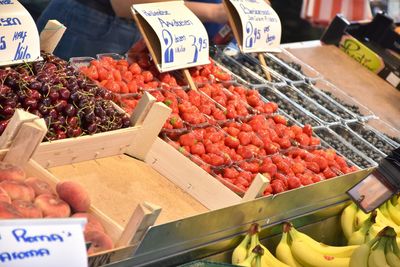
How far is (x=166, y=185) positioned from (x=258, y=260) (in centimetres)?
64

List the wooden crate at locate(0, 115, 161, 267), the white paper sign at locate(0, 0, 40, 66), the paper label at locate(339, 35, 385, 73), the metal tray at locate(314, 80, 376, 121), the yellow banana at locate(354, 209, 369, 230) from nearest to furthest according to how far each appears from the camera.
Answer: the wooden crate at locate(0, 115, 161, 267) → the white paper sign at locate(0, 0, 40, 66) → the yellow banana at locate(354, 209, 369, 230) → the metal tray at locate(314, 80, 376, 121) → the paper label at locate(339, 35, 385, 73)

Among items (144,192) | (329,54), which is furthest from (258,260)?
(329,54)

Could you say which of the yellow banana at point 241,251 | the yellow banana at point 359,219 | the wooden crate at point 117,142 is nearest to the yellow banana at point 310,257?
the yellow banana at point 241,251

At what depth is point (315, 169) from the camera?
3229 mm

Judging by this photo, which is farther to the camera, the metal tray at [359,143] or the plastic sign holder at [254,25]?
the plastic sign holder at [254,25]

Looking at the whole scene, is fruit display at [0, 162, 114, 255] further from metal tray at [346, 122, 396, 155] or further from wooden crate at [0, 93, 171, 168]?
metal tray at [346, 122, 396, 155]

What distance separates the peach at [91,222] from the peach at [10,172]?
200mm

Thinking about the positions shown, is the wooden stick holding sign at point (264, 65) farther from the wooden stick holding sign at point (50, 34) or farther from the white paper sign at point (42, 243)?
the white paper sign at point (42, 243)

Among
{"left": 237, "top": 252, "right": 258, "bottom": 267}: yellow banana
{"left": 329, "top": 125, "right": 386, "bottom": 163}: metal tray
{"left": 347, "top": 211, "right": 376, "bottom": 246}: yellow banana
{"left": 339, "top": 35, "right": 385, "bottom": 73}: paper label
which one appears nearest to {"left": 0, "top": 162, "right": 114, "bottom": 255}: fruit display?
{"left": 237, "top": 252, "right": 258, "bottom": 267}: yellow banana

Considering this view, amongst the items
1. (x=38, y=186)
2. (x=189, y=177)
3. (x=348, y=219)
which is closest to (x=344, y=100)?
(x=348, y=219)

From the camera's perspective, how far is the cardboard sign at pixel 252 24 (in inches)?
155

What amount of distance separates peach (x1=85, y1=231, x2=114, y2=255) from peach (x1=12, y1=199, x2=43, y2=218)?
151 millimetres

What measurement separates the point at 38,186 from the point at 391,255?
125 centimetres

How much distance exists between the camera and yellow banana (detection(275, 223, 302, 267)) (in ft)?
8.79
